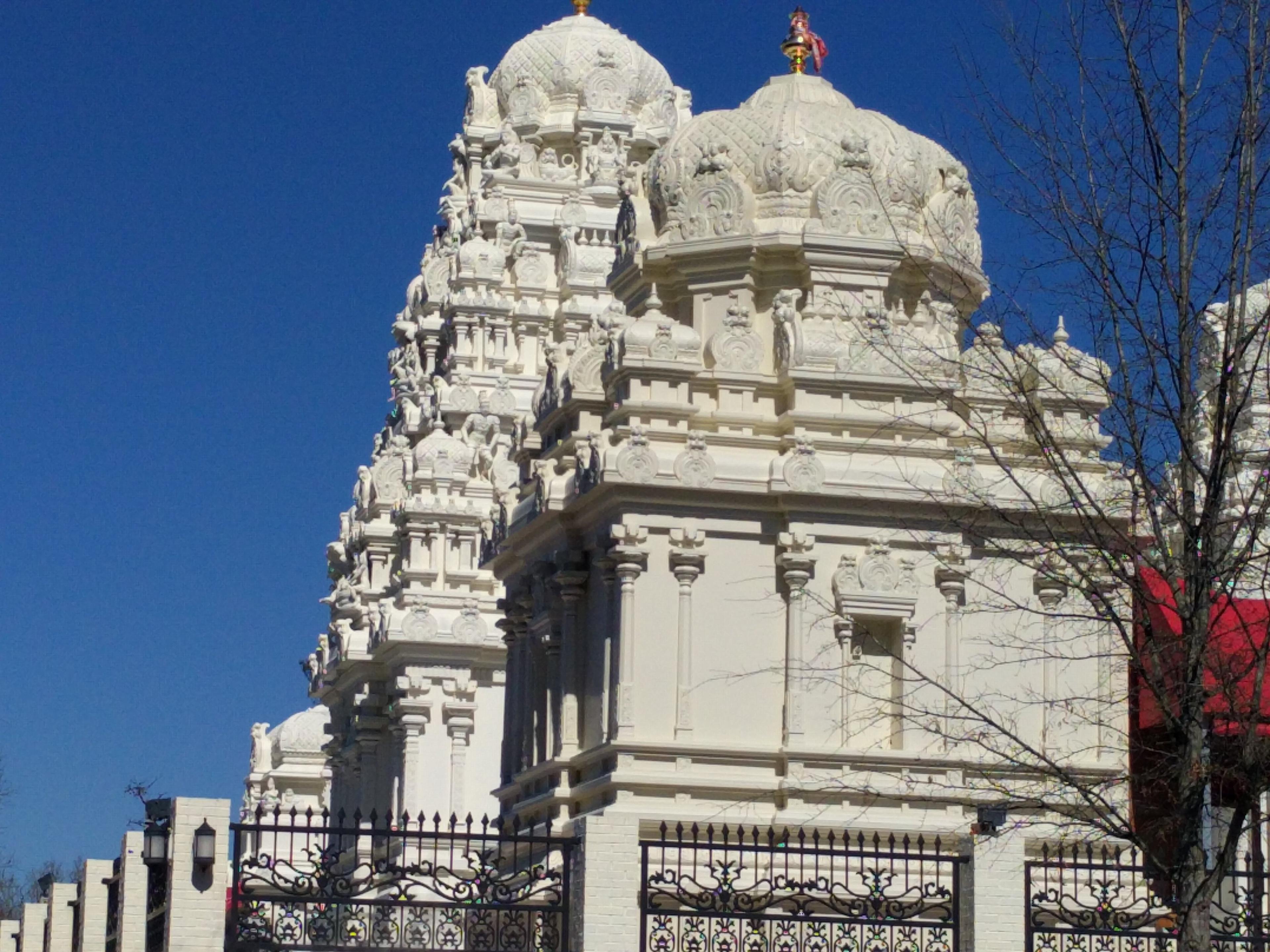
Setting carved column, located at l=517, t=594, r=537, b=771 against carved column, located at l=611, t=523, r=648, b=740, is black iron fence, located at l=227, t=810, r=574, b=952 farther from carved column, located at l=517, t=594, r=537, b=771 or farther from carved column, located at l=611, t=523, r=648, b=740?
carved column, located at l=517, t=594, r=537, b=771

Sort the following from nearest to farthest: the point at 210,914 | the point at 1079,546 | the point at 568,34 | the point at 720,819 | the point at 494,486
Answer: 1. the point at 1079,546
2. the point at 210,914
3. the point at 720,819
4. the point at 494,486
5. the point at 568,34

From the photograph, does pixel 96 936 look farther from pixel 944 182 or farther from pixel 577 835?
pixel 944 182

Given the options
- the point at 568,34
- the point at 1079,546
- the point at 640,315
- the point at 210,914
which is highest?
the point at 568,34

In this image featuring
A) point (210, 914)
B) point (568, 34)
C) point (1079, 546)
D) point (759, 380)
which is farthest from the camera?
point (568, 34)

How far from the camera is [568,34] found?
62.4 metres

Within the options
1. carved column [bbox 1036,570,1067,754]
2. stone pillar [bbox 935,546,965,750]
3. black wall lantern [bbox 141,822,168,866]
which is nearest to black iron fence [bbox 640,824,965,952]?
black wall lantern [bbox 141,822,168,866]

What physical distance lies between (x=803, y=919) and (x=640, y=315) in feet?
45.2

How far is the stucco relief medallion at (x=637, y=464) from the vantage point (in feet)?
114

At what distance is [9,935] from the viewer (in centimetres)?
4712

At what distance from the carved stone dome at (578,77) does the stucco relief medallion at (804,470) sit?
26.2 metres

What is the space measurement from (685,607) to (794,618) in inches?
57.3

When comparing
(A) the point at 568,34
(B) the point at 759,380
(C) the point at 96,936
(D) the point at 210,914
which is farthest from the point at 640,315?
(A) the point at 568,34

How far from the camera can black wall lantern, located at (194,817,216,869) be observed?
25.5 m

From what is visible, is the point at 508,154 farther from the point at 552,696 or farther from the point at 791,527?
the point at 791,527
